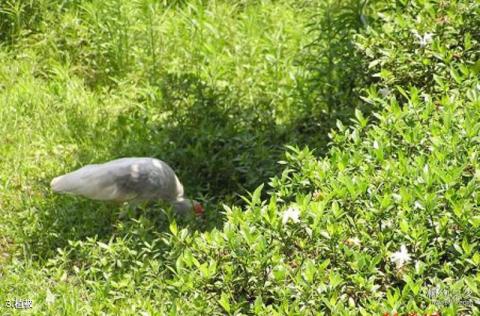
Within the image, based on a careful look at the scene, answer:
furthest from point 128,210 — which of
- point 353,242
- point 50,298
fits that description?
point 353,242

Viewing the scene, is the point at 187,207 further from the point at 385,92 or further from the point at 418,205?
the point at 418,205

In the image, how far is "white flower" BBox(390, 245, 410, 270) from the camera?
10.8 feet

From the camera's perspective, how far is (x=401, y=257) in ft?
10.8

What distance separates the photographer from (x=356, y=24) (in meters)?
5.62

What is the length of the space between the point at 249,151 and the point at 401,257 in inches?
83.8

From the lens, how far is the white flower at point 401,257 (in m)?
3.29

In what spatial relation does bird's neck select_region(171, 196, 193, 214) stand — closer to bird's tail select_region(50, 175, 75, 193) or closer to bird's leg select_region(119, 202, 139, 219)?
bird's leg select_region(119, 202, 139, 219)

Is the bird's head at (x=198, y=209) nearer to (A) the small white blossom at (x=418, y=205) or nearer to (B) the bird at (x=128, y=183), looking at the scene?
(B) the bird at (x=128, y=183)

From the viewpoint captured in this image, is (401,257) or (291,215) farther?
(291,215)

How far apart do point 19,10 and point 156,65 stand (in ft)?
3.73

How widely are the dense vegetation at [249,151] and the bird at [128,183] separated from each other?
98 mm

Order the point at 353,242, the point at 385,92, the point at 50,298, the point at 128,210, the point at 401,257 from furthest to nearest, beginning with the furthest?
the point at 128,210, the point at 385,92, the point at 50,298, the point at 353,242, the point at 401,257

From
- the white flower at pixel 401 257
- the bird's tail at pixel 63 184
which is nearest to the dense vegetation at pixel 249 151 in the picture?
the white flower at pixel 401 257

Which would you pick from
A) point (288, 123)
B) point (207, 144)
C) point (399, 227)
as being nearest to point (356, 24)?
point (288, 123)
